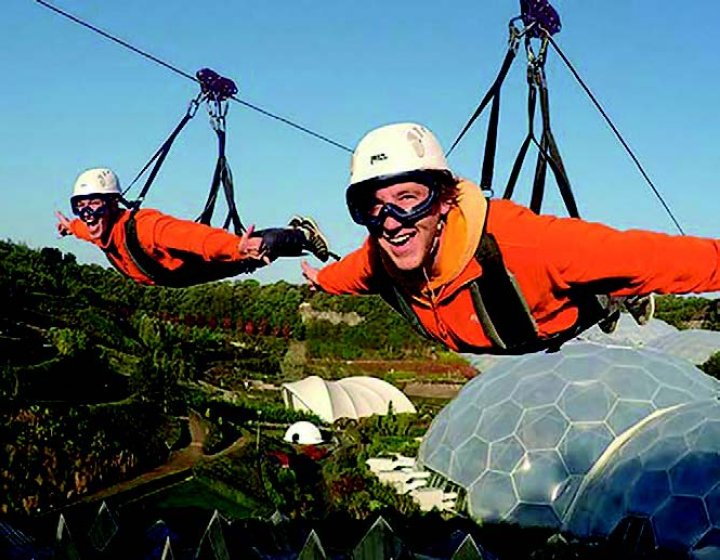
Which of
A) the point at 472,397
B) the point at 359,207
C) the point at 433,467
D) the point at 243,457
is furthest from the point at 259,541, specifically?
the point at 243,457

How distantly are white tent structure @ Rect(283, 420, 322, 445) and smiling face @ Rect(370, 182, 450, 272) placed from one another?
30.0m

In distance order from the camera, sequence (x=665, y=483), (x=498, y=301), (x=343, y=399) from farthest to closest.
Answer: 1. (x=343, y=399)
2. (x=665, y=483)
3. (x=498, y=301)

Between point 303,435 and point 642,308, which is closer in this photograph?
point 642,308

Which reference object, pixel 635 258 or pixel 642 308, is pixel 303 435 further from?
pixel 635 258

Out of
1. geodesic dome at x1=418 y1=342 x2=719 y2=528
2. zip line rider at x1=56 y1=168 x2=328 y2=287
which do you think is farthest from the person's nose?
geodesic dome at x1=418 y1=342 x2=719 y2=528

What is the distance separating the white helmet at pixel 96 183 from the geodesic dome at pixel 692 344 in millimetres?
33184

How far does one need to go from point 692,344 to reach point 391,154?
3811 cm

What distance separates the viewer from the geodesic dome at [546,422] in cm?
1670

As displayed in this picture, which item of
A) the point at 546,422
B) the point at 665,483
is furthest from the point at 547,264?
the point at 546,422

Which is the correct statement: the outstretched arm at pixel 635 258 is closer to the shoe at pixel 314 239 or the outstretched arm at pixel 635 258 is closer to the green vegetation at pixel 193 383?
the green vegetation at pixel 193 383

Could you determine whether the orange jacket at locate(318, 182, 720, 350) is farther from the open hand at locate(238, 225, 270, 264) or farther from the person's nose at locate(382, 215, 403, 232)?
the open hand at locate(238, 225, 270, 264)

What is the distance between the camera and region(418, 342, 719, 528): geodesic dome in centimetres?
1670

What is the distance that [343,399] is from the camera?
41750mm

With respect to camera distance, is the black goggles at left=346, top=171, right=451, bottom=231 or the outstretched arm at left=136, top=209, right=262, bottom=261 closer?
the black goggles at left=346, top=171, right=451, bottom=231
